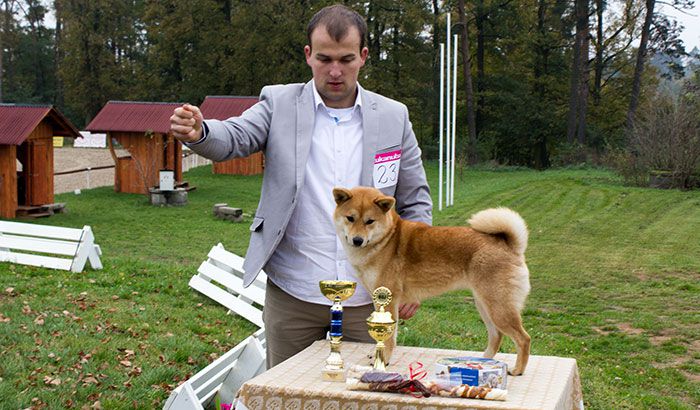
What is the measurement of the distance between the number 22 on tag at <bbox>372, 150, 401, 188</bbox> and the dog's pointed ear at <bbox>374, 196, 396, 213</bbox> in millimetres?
482

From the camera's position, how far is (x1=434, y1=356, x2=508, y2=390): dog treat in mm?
3355

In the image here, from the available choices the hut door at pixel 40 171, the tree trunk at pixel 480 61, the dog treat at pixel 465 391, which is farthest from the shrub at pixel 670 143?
the dog treat at pixel 465 391

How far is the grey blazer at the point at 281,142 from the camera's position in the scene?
4.05 meters

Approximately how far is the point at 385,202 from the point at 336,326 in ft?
1.96

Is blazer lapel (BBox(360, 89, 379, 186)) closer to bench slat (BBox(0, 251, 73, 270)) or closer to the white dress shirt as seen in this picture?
the white dress shirt

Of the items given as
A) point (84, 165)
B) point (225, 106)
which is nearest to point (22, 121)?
point (225, 106)

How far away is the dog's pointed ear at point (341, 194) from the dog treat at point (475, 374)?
845mm

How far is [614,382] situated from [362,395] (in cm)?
585

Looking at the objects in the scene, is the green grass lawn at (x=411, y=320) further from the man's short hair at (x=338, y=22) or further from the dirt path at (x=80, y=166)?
the dirt path at (x=80, y=166)

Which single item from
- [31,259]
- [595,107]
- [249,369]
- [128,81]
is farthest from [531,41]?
[249,369]

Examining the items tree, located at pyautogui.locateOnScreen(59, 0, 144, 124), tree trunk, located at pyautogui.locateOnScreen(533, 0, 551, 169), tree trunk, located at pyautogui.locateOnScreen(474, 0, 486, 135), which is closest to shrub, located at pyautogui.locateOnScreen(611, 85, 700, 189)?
tree trunk, located at pyautogui.locateOnScreen(533, 0, 551, 169)

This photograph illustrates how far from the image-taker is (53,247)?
42.8 ft

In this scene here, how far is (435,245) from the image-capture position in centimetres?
383

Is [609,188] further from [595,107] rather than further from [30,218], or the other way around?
[595,107]
